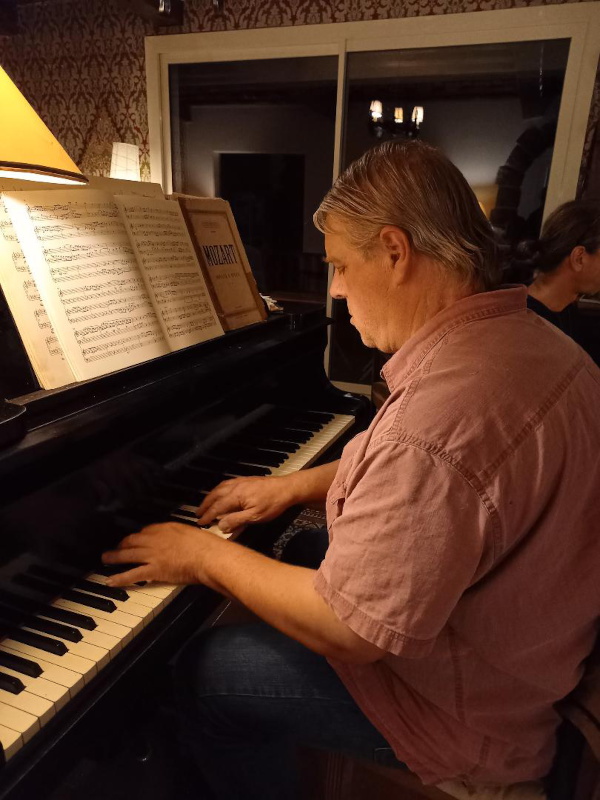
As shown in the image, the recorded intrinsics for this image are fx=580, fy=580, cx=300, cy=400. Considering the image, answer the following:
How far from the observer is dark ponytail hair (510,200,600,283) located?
98.0 inches

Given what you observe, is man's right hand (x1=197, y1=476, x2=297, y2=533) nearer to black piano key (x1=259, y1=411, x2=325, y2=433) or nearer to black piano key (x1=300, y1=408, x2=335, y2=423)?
black piano key (x1=259, y1=411, x2=325, y2=433)

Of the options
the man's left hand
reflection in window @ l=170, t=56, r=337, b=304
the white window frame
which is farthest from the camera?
reflection in window @ l=170, t=56, r=337, b=304

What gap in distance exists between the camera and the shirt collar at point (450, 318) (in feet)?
2.81

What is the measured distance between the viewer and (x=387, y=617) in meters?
0.75

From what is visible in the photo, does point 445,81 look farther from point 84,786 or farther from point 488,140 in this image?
point 84,786

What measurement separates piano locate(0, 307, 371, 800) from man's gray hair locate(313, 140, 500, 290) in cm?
57

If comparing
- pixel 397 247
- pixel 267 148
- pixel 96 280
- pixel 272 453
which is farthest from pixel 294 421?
pixel 267 148

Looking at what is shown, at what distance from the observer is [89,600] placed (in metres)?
1.01

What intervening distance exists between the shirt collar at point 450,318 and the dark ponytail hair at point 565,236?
1740mm

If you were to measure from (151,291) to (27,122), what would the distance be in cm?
45

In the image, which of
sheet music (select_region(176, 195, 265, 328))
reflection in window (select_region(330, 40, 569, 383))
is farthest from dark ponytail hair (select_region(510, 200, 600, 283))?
sheet music (select_region(176, 195, 265, 328))

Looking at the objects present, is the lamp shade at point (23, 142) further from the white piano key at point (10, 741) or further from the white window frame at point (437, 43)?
the white window frame at point (437, 43)

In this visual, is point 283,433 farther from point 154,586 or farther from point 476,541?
point 476,541

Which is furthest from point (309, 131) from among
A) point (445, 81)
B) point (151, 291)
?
point (151, 291)
